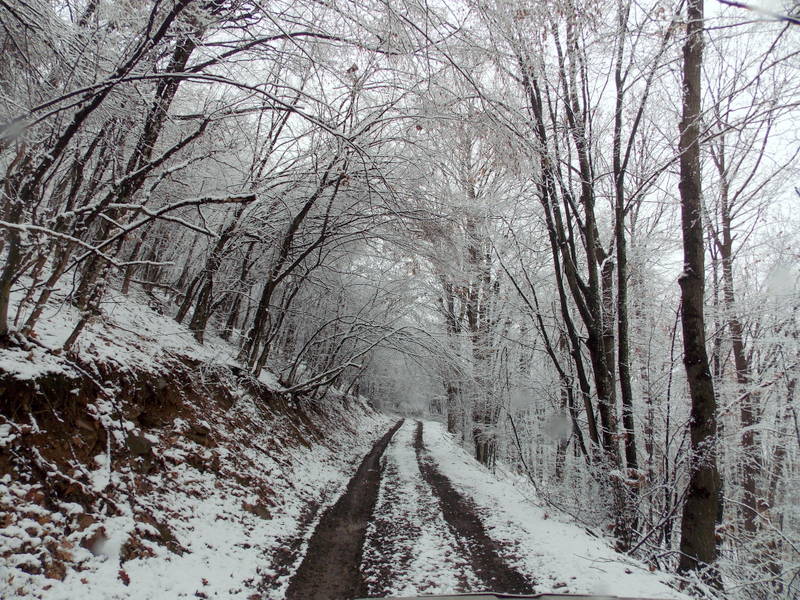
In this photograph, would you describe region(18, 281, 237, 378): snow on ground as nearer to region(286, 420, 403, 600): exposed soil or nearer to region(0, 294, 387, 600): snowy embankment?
region(0, 294, 387, 600): snowy embankment

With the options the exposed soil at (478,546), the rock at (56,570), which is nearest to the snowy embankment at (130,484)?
the rock at (56,570)

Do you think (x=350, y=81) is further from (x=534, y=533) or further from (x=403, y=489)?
(x=403, y=489)

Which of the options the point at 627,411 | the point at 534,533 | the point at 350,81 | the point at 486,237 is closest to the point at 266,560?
the point at 534,533

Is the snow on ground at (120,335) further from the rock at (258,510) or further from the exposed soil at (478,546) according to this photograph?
the exposed soil at (478,546)

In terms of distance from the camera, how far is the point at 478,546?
5.64 m

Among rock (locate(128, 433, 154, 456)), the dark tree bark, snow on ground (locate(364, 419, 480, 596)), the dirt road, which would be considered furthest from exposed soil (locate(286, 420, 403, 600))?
the dark tree bark

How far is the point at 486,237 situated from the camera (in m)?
9.07

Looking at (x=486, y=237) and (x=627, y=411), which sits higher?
(x=486, y=237)

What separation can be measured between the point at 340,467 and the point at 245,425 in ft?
11.2

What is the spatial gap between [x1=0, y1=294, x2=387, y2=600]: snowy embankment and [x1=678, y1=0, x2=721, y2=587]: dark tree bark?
4718mm

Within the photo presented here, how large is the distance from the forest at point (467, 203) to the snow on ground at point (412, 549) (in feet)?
8.05

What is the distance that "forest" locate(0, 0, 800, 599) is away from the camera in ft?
12.1

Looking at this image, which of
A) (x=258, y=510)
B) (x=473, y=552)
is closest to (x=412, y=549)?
(x=473, y=552)

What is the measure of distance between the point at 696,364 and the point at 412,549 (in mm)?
4286
